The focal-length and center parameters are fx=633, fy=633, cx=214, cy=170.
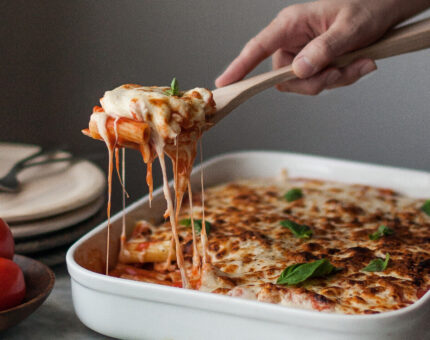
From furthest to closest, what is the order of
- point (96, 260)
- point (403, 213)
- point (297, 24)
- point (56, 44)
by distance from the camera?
point (56, 44) → point (297, 24) → point (403, 213) → point (96, 260)

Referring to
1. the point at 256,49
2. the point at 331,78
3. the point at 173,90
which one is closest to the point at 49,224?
the point at 173,90

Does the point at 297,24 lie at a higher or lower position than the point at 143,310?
higher

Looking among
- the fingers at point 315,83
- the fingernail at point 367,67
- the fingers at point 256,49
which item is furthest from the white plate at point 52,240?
the fingernail at point 367,67

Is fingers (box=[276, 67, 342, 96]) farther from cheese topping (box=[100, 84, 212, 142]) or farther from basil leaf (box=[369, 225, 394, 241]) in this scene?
cheese topping (box=[100, 84, 212, 142])

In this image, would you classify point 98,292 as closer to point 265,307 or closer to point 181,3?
point 265,307

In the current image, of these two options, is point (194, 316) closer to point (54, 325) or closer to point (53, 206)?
point (54, 325)

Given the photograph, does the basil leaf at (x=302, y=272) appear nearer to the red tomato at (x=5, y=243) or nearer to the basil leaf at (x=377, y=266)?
the basil leaf at (x=377, y=266)

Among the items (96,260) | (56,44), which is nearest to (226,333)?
(96,260)
